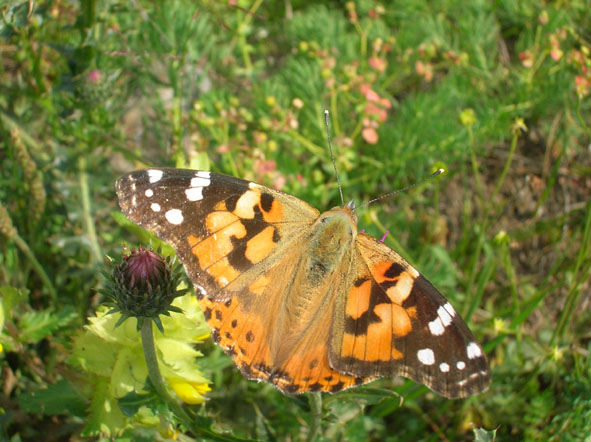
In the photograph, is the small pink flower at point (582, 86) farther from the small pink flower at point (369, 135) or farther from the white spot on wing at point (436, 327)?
the white spot on wing at point (436, 327)

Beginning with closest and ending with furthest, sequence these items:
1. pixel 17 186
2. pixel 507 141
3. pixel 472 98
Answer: pixel 17 186
pixel 472 98
pixel 507 141

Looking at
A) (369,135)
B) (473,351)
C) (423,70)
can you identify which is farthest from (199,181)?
(423,70)

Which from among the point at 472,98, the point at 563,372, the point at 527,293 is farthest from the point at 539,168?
the point at 563,372

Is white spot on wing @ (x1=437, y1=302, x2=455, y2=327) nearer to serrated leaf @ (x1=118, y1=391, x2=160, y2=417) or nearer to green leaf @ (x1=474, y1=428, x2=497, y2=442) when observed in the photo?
green leaf @ (x1=474, y1=428, x2=497, y2=442)

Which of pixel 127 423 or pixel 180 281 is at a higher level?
pixel 180 281

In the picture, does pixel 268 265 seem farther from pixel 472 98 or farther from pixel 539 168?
pixel 539 168
